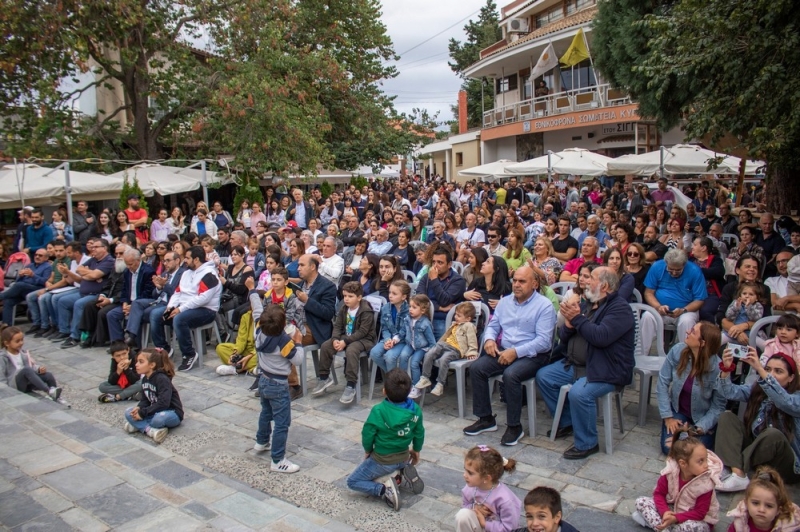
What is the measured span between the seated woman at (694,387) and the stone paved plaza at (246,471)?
0.38 m

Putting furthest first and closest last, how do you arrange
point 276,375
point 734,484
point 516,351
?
point 516,351 → point 276,375 → point 734,484

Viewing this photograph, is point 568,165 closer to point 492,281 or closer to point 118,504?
point 492,281

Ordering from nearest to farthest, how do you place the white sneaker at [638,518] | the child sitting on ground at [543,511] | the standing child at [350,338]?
1. the child sitting on ground at [543,511]
2. the white sneaker at [638,518]
3. the standing child at [350,338]

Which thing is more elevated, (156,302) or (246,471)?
(156,302)

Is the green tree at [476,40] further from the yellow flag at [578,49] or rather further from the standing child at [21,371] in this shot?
the standing child at [21,371]

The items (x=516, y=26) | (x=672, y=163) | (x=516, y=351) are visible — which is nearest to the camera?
(x=516, y=351)

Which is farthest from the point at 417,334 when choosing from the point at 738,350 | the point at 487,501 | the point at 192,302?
the point at 192,302

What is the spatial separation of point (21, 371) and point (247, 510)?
4059 millimetres

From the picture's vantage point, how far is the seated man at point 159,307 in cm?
782

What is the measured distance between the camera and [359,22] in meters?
21.8

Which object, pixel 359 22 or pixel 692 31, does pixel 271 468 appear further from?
pixel 359 22

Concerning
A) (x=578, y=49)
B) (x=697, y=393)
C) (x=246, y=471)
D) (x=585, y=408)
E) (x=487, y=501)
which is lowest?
(x=246, y=471)

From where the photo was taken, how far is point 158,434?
17.9 feet

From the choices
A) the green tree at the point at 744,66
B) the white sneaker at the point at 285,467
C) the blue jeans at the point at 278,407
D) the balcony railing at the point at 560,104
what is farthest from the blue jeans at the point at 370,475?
the balcony railing at the point at 560,104
